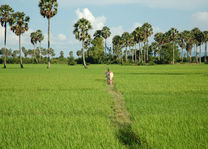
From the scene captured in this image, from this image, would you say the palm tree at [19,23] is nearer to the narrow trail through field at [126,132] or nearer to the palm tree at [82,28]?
the palm tree at [82,28]

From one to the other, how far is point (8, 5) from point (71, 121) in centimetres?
6155

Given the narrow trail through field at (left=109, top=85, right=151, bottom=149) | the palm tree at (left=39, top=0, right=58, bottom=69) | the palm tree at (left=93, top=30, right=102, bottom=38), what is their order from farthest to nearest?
the palm tree at (left=93, top=30, right=102, bottom=38)
the palm tree at (left=39, top=0, right=58, bottom=69)
the narrow trail through field at (left=109, top=85, right=151, bottom=149)

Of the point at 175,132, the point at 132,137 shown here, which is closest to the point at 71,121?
the point at 132,137

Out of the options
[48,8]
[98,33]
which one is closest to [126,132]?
[48,8]

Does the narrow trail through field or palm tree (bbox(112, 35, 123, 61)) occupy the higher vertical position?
palm tree (bbox(112, 35, 123, 61))

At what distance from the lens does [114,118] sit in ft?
23.7

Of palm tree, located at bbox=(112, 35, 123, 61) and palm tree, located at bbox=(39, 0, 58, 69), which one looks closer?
palm tree, located at bbox=(39, 0, 58, 69)

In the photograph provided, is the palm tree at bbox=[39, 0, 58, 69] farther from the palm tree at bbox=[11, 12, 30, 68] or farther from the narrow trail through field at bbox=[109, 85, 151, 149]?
the narrow trail through field at bbox=[109, 85, 151, 149]

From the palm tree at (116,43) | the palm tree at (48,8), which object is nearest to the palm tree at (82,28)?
the palm tree at (48,8)

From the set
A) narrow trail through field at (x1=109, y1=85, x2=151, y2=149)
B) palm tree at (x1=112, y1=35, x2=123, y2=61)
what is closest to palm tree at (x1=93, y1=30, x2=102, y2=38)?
palm tree at (x1=112, y1=35, x2=123, y2=61)

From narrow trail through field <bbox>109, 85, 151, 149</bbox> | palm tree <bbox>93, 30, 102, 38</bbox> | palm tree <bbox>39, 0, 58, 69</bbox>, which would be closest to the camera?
narrow trail through field <bbox>109, 85, 151, 149</bbox>

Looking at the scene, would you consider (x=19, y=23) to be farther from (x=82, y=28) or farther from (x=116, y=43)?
(x=116, y=43)

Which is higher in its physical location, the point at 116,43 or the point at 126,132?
the point at 116,43

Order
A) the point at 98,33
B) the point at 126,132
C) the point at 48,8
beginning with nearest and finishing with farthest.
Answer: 1. the point at 126,132
2. the point at 48,8
3. the point at 98,33
